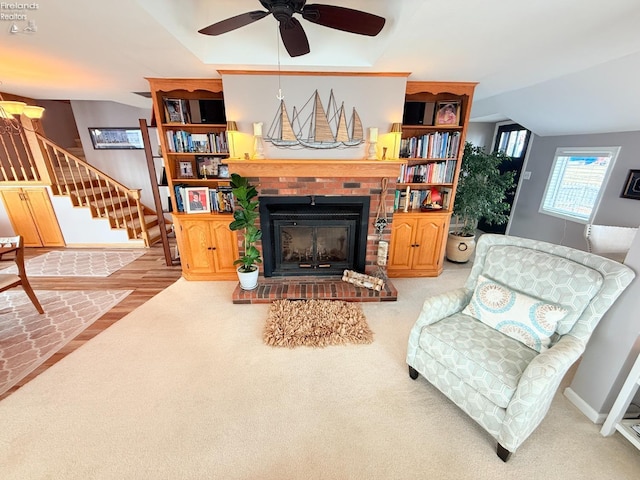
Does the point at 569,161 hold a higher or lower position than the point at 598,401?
higher

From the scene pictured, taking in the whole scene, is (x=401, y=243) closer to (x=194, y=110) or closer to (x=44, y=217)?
(x=194, y=110)

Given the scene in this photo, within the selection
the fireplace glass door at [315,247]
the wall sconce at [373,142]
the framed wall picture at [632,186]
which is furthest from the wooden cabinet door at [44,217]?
the framed wall picture at [632,186]

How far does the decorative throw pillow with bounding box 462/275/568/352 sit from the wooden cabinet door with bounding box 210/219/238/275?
255 cm

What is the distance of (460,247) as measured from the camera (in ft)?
12.1

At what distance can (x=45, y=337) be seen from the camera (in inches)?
89.2

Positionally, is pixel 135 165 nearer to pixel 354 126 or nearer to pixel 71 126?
pixel 71 126

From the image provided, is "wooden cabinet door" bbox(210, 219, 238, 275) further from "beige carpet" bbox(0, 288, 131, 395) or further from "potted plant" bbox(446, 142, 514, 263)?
"potted plant" bbox(446, 142, 514, 263)

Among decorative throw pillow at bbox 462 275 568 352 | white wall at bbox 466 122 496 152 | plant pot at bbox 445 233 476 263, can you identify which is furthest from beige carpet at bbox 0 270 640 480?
white wall at bbox 466 122 496 152

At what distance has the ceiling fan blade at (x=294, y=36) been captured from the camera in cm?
137

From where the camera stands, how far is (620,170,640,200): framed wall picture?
9.38 feet

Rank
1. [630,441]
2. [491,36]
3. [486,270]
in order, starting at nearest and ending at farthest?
1. [630,441]
2. [491,36]
3. [486,270]

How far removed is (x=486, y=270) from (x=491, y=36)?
1552 mm

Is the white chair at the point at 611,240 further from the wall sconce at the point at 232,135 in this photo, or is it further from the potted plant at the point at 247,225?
the wall sconce at the point at 232,135

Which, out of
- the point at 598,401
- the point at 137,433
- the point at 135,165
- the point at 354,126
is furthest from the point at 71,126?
the point at 598,401
